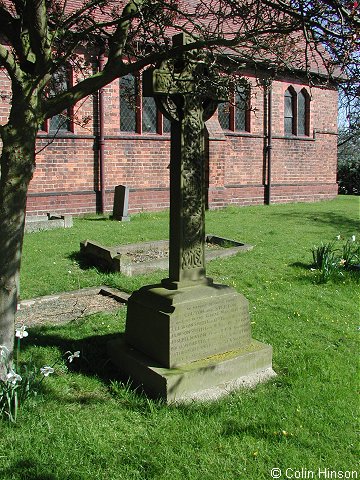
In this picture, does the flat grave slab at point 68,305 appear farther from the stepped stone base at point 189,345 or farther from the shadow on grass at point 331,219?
the shadow on grass at point 331,219

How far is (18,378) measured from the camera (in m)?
3.42

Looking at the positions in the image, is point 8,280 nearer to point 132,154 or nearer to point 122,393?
point 122,393

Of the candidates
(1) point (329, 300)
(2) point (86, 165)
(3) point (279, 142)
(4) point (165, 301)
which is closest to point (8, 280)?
(4) point (165, 301)

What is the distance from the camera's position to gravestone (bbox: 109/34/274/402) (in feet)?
13.6

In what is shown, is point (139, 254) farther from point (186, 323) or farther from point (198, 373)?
point (198, 373)

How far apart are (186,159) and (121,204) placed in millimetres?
10428

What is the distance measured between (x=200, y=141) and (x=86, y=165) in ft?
39.4

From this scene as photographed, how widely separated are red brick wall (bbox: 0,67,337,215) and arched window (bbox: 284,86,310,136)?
279 mm

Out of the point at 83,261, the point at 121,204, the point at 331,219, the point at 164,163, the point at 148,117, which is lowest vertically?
the point at 83,261

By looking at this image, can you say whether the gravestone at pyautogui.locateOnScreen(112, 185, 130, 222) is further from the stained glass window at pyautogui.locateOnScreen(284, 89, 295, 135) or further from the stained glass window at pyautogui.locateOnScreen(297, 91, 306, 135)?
the stained glass window at pyautogui.locateOnScreen(297, 91, 306, 135)

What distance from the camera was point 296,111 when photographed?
72.5 feet

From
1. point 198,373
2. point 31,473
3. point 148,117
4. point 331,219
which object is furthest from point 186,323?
point 148,117

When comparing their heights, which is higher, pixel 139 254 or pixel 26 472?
pixel 139 254

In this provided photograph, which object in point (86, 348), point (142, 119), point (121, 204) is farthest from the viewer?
point (142, 119)
